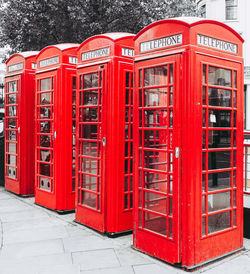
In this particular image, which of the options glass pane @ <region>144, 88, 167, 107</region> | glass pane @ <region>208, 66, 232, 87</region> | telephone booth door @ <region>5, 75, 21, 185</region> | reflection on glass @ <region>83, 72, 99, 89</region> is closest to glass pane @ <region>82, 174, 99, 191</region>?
reflection on glass @ <region>83, 72, 99, 89</region>

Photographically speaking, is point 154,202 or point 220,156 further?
point 154,202

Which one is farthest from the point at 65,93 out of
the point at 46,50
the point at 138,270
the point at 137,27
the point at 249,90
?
the point at 249,90

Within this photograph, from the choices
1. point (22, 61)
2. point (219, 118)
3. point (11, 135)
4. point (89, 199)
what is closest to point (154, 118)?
point (219, 118)

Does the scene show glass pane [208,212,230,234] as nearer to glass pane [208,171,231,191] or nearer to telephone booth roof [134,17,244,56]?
glass pane [208,171,231,191]

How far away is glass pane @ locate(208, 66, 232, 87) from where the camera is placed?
4.07 m

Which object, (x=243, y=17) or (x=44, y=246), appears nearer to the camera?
(x=44, y=246)

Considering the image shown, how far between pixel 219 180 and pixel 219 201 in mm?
263

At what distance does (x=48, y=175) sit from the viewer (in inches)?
265

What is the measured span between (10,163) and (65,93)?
306cm

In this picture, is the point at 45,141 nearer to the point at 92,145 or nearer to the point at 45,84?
the point at 45,84

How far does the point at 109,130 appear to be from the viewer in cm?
507

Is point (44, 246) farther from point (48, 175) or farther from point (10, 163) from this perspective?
point (10, 163)

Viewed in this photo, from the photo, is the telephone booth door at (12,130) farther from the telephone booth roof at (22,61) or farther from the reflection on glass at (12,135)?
the telephone booth roof at (22,61)

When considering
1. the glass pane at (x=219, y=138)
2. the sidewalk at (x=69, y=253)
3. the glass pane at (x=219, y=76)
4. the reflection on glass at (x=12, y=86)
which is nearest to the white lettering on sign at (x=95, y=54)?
the glass pane at (x=219, y=76)
